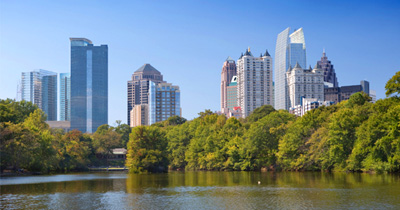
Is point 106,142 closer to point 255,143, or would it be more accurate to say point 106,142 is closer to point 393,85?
point 255,143

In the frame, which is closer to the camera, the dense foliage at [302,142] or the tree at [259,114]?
the dense foliage at [302,142]

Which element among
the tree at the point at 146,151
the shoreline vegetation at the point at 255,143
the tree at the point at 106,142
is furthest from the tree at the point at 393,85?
the tree at the point at 106,142

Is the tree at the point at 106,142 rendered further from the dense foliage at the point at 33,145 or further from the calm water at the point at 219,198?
the calm water at the point at 219,198

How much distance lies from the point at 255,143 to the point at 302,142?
11952mm

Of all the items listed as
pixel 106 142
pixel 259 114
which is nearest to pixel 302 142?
pixel 259 114

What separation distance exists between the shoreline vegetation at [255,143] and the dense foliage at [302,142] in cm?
15

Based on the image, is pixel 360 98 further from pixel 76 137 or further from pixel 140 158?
pixel 76 137

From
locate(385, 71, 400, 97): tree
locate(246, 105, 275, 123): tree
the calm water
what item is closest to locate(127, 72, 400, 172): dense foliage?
locate(385, 71, 400, 97): tree

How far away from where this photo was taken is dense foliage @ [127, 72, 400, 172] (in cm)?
6994

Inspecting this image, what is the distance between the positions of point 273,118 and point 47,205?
68.1 meters

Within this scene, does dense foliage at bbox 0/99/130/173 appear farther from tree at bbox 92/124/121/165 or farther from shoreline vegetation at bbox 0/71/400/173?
tree at bbox 92/124/121/165

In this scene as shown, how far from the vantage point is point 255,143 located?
96.7 meters

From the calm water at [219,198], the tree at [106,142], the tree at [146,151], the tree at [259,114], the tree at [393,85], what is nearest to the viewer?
the calm water at [219,198]

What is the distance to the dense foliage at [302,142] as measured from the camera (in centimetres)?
6994
